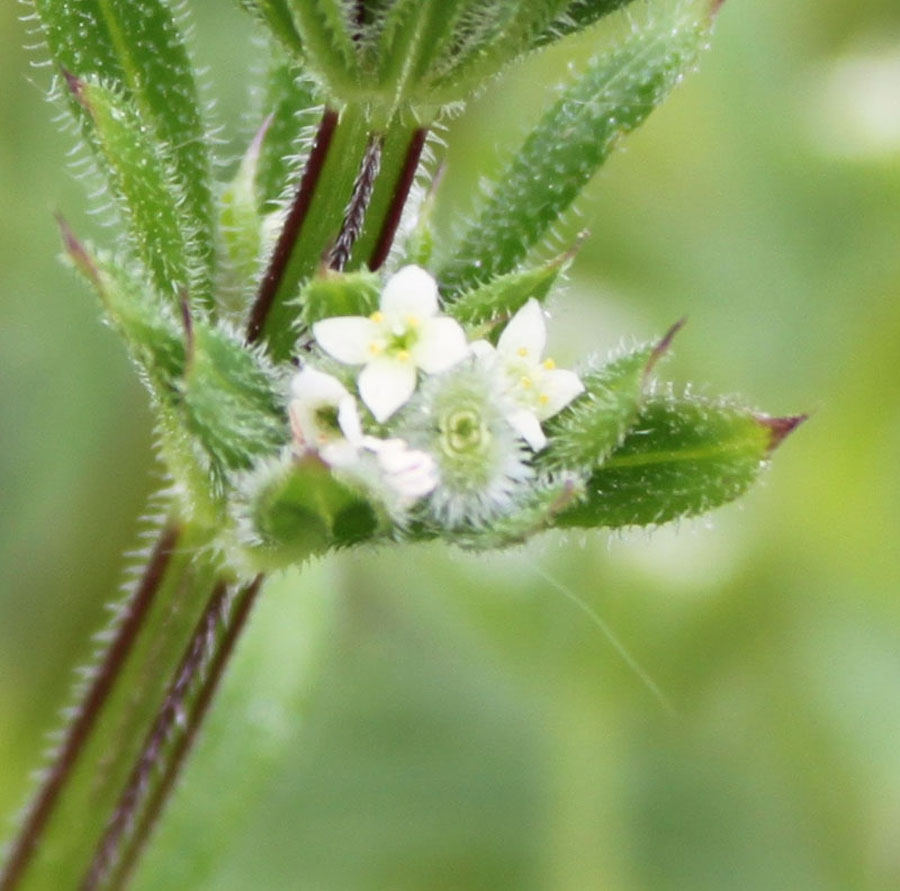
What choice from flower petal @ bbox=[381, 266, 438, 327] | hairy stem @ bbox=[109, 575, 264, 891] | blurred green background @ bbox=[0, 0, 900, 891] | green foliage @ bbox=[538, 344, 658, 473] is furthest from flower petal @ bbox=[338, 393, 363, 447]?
blurred green background @ bbox=[0, 0, 900, 891]

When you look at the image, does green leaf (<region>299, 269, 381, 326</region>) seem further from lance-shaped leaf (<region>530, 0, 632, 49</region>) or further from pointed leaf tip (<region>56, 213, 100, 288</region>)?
lance-shaped leaf (<region>530, 0, 632, 49</region>)

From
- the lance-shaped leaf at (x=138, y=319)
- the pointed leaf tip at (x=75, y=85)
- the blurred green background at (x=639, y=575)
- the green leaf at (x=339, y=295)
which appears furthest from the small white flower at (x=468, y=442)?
the blurred green background at (x=639, y=575)

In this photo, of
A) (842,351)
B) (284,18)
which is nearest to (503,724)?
(842,351)

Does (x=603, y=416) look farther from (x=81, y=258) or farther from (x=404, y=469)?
(x=81, y=258)

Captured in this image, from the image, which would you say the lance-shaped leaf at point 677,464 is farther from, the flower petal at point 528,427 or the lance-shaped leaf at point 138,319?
the lance-shaped leaf at point 138,319

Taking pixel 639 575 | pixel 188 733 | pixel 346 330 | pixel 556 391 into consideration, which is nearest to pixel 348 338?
pixel 346 330
